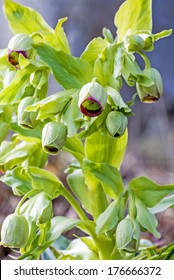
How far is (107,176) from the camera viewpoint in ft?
2.24

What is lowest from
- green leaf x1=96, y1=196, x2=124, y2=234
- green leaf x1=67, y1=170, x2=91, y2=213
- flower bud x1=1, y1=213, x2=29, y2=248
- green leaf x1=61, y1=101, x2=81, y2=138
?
green leaf x1=67, y1=170, x2=91, y2=213

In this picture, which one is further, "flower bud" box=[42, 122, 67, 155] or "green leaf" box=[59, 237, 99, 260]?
"green leaf" box=[59, 237, 99, 260]

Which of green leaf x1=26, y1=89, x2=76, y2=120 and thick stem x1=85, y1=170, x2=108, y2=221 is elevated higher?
green leaf x1=26, y1=89, x2=76, y2=120

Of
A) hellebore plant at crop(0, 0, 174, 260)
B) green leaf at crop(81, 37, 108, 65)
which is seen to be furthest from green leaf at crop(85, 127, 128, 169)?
green leaf at crop(81, 37, 108, 65)

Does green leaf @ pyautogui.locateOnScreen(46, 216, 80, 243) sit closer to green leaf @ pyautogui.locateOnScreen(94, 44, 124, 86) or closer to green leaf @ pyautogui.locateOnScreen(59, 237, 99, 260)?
green leaf @ pyautogui.locateOnScreen(59, 237, 99, 260)

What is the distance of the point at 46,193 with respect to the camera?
680 millimetres

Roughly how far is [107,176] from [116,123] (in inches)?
4.7

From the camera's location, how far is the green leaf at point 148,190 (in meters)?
0.68

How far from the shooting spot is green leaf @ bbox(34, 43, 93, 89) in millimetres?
642

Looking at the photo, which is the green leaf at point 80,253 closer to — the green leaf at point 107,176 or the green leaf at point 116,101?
the green leaf at point 107,176

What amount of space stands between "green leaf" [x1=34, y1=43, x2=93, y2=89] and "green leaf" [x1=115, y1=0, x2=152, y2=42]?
7 cm

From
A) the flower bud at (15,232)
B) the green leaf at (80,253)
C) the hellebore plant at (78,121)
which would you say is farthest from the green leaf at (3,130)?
the green leaf at (80,253)

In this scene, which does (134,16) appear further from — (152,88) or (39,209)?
(39,209)
